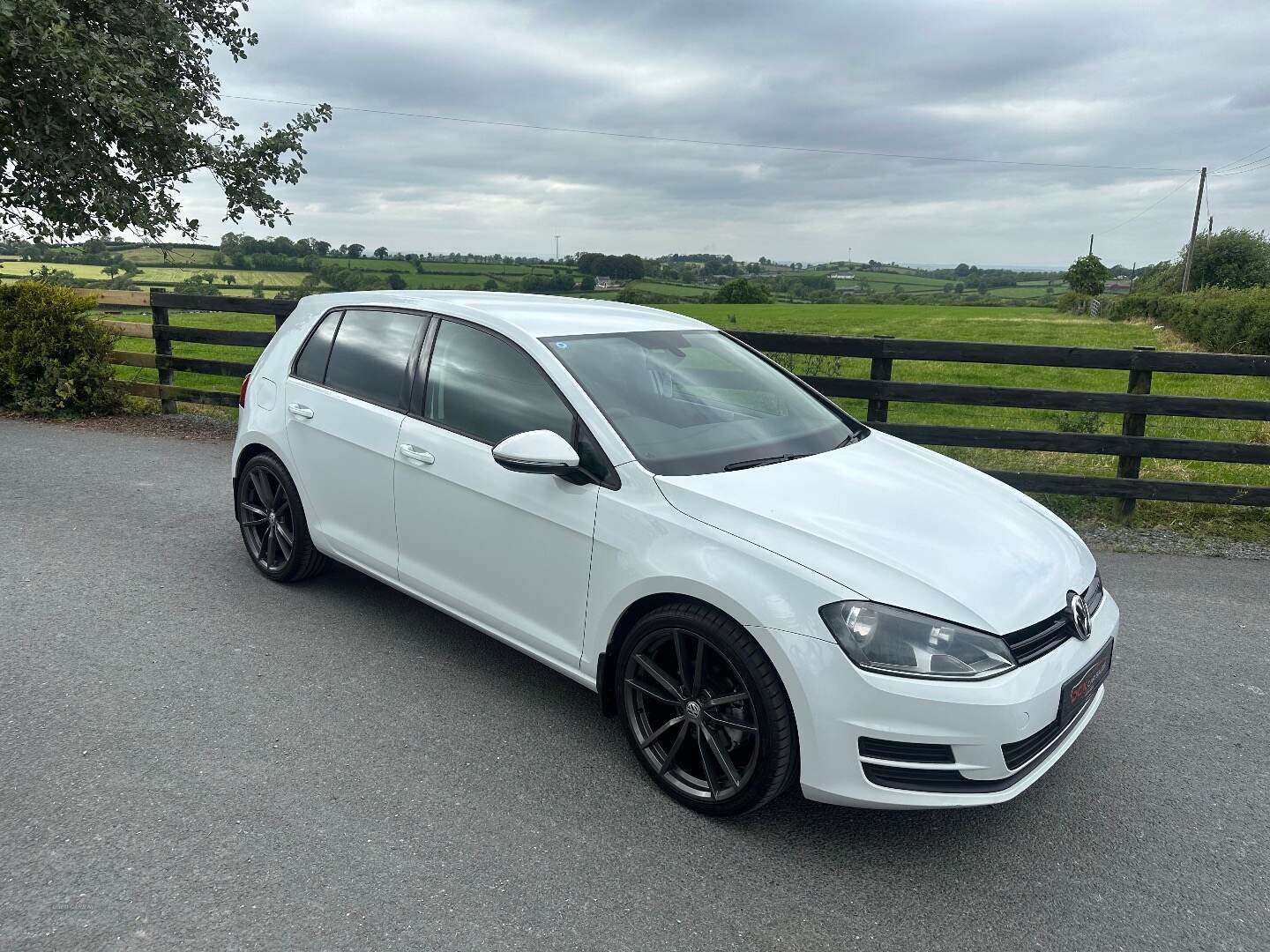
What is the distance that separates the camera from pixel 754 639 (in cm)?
281

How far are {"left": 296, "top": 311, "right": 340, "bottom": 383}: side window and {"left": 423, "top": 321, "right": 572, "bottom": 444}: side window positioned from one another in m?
0.96

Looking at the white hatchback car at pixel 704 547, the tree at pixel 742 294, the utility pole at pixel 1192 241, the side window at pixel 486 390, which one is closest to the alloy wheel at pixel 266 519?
the white hatchback car at pixel 704 547

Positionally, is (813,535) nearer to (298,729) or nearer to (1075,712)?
(1075,712)

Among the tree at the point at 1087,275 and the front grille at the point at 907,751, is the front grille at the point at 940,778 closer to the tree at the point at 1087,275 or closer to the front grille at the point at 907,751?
the front grille at the point at 907,751

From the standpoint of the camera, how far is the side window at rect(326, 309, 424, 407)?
4.26 m

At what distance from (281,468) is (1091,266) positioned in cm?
10902

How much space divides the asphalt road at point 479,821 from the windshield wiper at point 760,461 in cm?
119

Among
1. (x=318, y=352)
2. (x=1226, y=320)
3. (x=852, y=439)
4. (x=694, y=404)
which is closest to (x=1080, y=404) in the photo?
(x=852, y=439)

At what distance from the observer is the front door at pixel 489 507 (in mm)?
3408

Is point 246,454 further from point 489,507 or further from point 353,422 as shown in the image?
point 489,507

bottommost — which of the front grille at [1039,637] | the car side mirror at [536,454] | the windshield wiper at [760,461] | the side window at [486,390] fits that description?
the front grille at [1039,637]

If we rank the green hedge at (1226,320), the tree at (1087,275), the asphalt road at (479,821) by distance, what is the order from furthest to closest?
the tree at (1087,275) < the green hedge at (1226,320) < the asphalt road at (479,821)

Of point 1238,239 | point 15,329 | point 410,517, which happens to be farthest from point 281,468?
point 1238,239

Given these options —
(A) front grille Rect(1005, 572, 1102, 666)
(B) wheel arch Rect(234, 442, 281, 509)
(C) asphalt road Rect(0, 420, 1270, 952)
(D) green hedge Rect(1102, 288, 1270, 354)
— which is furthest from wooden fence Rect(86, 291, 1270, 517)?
(D) green hedge Rect(1102, 288, 1270, 354)
